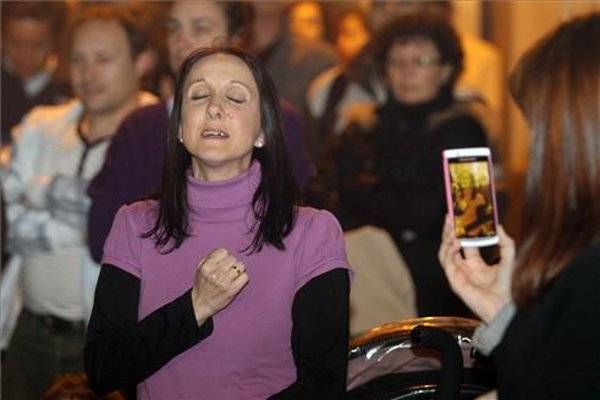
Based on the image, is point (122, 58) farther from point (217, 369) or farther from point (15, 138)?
point (217, 369)

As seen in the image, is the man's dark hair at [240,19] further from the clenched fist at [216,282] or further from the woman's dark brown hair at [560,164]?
the woman's dark brown hair at [560,164]

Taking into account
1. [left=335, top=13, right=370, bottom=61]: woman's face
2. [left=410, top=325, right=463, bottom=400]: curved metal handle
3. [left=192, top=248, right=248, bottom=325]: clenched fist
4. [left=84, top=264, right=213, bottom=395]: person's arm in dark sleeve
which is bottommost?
[left=410, top=325, right=463, bottom=400]: curved metal handle

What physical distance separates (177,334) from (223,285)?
16 cm

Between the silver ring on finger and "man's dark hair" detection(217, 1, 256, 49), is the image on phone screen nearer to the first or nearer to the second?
the silver ring on finger

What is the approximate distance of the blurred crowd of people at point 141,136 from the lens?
4.52m

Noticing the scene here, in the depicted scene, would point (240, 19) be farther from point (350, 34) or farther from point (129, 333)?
point (350, 34)

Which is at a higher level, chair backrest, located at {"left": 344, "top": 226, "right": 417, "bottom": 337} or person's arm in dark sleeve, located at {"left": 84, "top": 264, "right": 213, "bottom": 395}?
person's arm in dark sleeve, located at {"left": 84, "top": 264, "right": 213, "bottom": 395}

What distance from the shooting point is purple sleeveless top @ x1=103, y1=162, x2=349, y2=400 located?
10.1 feet

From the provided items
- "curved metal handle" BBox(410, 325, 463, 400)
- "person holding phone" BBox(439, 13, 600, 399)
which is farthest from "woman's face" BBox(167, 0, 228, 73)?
"person holding phone" BBox(439, 13, 600, 399)

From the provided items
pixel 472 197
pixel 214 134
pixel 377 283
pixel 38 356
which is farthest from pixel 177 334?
pixel 377 283

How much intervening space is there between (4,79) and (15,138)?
6.39 feet

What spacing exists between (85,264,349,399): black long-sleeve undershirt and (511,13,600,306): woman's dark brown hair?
58 cm

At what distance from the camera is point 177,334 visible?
119 inches

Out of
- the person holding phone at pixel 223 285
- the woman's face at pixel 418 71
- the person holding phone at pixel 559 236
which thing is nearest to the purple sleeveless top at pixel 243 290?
the person holding phone at pixel 223 285
